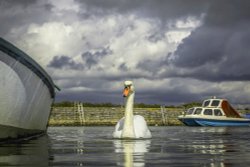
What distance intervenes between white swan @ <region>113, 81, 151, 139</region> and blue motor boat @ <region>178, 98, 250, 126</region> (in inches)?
1479

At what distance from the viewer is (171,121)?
2552 inches

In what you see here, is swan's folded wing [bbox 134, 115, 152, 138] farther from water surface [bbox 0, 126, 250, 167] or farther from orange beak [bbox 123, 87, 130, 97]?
water surface [bbox 0, 126, 250, 167]

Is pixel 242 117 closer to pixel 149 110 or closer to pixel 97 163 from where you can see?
pixel 149 110

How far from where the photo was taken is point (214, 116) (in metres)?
57.3

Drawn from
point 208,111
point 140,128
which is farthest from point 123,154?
point 208,111

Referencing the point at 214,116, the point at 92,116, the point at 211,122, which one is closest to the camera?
the point at 211,122

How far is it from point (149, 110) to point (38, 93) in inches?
1858

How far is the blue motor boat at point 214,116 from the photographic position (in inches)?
2191

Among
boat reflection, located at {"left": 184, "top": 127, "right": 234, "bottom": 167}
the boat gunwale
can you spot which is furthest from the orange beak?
boat reflection, located at {"left": 184, "top": 127, "right": 234, "bottom": 167}

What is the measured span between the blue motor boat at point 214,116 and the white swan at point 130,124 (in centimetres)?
3757

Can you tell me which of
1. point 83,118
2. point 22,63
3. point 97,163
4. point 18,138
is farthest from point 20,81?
point 83,118

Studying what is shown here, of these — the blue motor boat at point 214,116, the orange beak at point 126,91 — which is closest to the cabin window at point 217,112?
the blue motor boat at point 214,116

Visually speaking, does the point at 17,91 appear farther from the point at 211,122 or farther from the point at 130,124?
the point at 211,122

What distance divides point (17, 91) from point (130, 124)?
4.34 m
